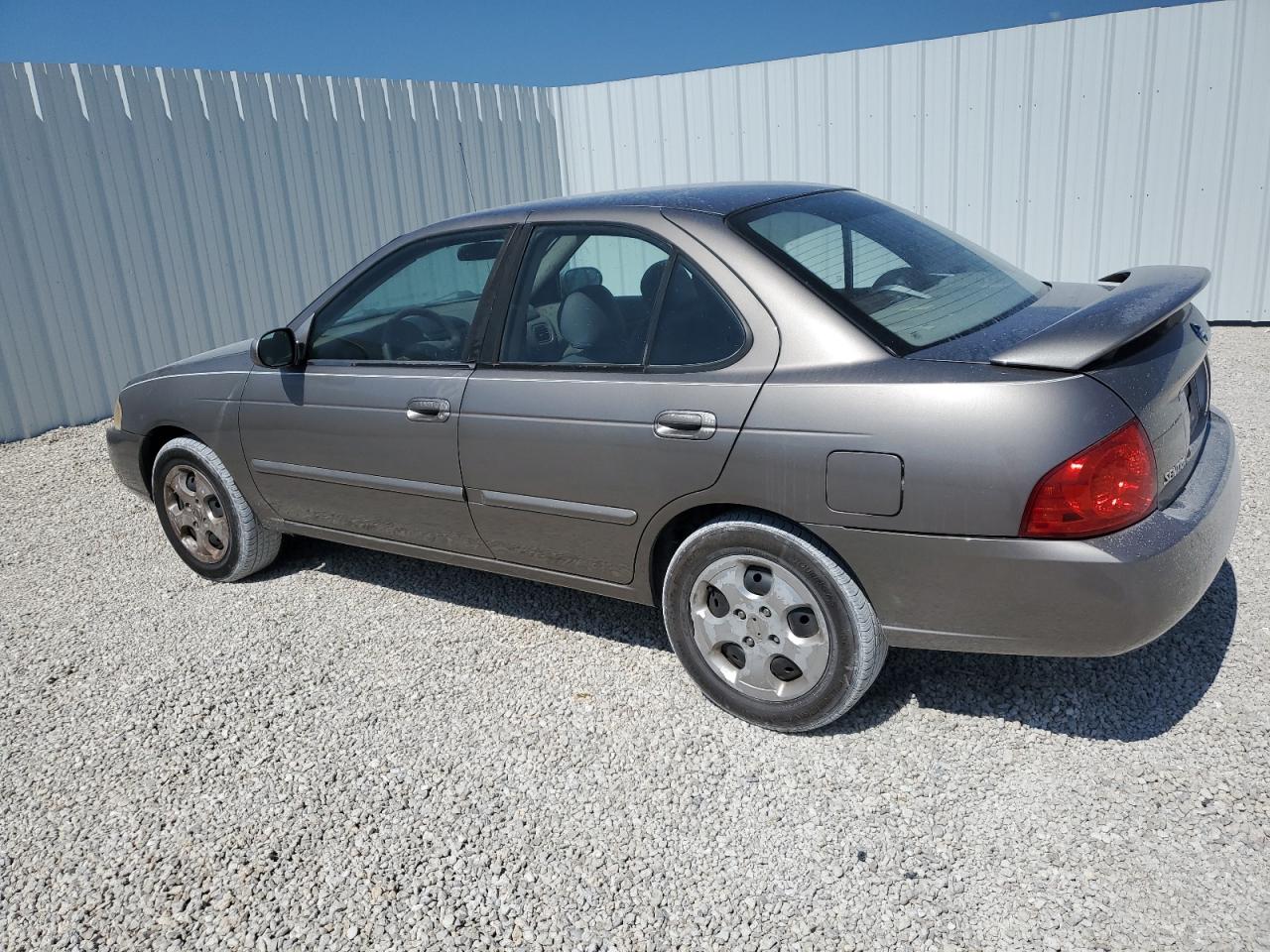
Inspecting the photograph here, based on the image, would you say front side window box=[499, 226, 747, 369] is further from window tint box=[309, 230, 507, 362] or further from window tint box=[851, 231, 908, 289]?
window tint box=[851, 231, 908, 289]

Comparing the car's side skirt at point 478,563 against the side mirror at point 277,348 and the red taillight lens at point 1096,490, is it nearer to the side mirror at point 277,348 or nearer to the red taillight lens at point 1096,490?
the side mirror at point 277,348

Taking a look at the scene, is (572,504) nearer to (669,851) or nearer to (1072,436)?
(669,851)

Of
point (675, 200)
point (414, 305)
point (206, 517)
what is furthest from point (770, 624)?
point (206, 517)

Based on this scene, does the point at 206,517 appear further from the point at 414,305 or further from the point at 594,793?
the point at 594,793

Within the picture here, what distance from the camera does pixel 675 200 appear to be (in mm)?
3250

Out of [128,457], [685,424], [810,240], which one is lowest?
[128,457]

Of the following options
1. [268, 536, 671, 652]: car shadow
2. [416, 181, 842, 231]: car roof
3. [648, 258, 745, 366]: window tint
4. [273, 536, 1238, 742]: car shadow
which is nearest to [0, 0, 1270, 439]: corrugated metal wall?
[268, 536, 671, 652]: car shadow

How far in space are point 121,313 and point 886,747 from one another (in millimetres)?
7443

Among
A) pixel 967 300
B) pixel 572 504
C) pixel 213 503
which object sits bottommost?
pixel 213 503

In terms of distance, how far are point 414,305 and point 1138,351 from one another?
8.52 feet

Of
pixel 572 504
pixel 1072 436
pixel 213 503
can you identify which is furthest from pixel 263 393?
pixel 1072 436

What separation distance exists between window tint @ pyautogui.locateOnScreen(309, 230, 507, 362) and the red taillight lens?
6.80 feet

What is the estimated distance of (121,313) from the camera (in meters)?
8.00

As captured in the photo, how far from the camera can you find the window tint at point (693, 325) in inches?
115
